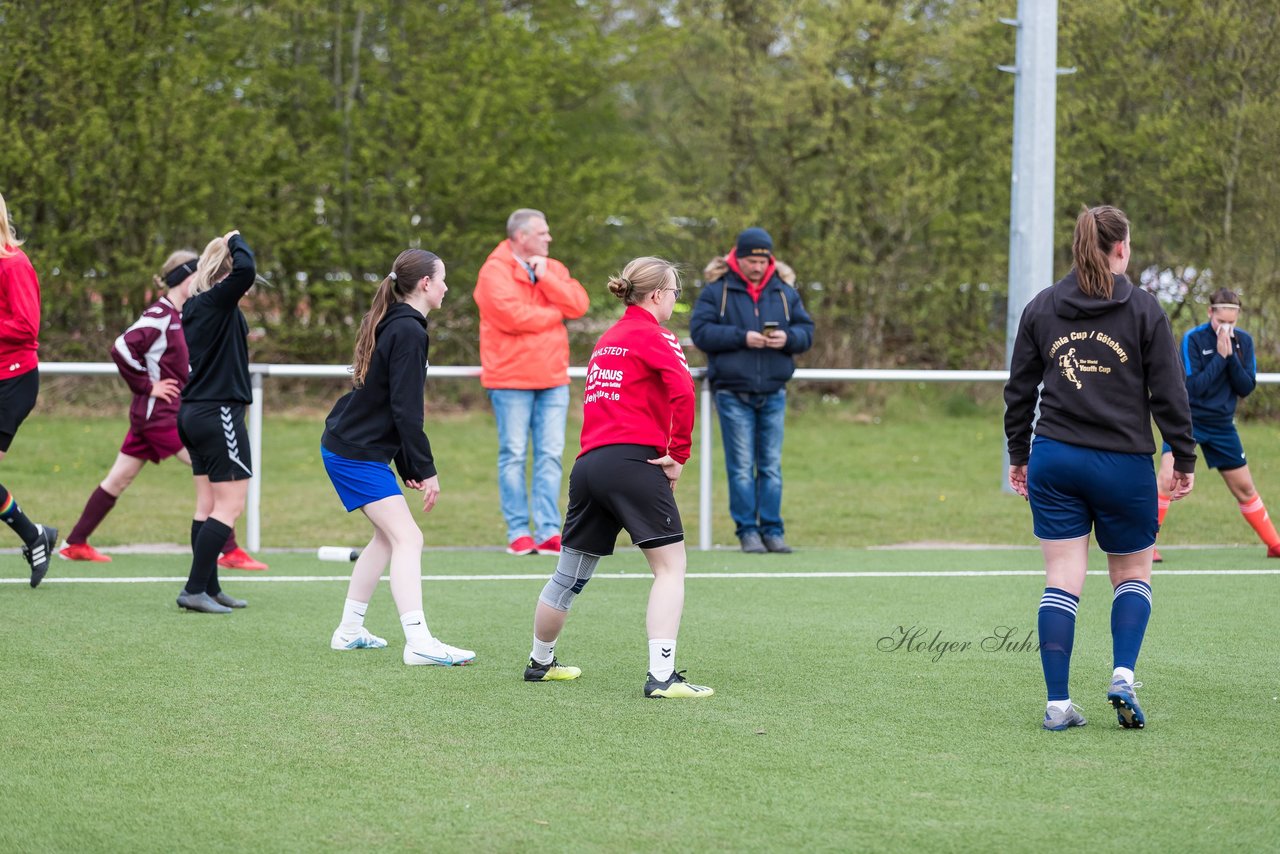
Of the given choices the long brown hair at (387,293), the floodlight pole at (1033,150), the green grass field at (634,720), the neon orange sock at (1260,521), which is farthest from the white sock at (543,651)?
the floodlight pole at (1033,150)

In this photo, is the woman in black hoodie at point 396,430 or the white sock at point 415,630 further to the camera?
the white sock at point 415,630

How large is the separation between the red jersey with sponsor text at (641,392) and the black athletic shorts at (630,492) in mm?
→ 50

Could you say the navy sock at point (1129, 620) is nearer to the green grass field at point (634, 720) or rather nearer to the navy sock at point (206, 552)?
the green grass field at point (634, 720)

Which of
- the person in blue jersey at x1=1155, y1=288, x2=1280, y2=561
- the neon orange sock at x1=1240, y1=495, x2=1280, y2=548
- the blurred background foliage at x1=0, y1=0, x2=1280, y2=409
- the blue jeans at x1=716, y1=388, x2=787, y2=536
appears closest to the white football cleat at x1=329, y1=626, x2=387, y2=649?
the blue jeans at x1=716, y1=388, x2=787, y2=536

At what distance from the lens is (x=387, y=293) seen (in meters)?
5.89

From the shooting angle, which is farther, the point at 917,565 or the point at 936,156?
the point at 936,156

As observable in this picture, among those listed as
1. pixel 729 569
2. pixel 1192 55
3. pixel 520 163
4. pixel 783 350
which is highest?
pixel 1192 55

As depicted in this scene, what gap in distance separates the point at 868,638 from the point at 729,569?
2402 mm

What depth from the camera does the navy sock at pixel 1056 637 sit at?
4848 mm

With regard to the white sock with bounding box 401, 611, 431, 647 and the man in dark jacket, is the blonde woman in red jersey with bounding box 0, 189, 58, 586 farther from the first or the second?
the man in dark jacket

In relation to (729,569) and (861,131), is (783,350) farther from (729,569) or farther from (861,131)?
(861,131)

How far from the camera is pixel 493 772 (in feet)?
14.2

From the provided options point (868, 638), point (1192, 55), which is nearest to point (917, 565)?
point (868, 638)

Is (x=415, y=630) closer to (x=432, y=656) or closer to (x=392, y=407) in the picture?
(x=432, y=656)
